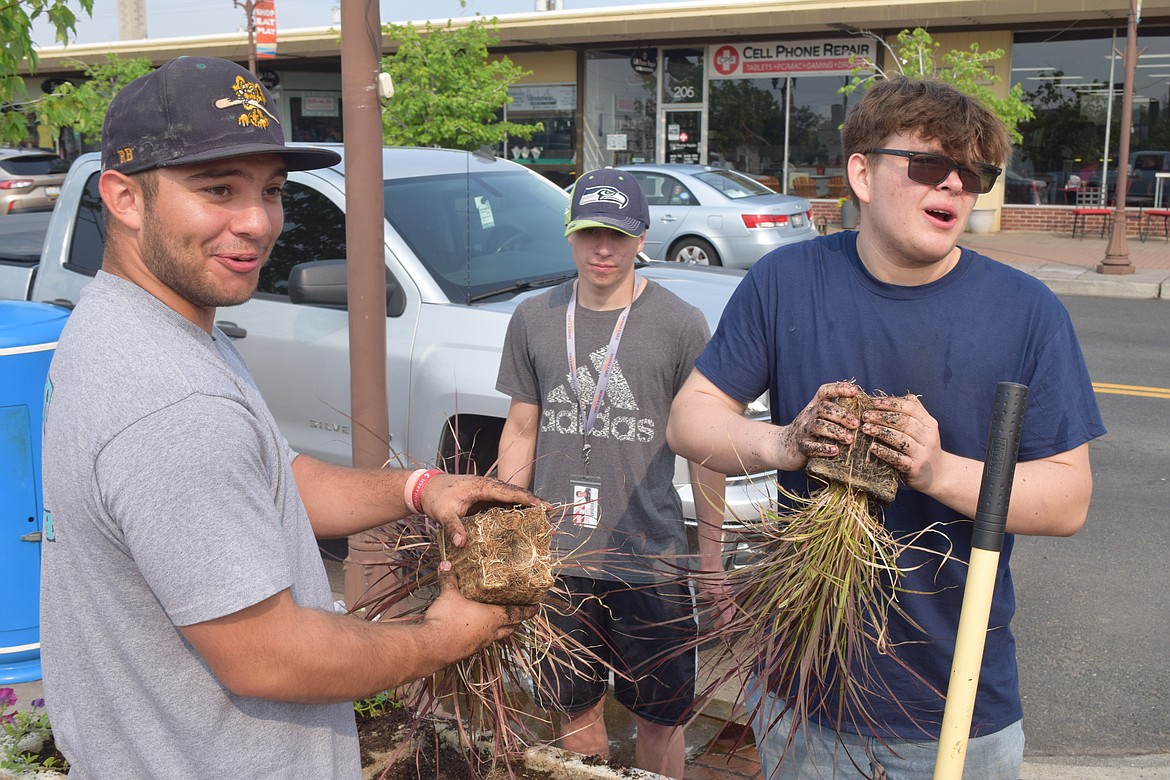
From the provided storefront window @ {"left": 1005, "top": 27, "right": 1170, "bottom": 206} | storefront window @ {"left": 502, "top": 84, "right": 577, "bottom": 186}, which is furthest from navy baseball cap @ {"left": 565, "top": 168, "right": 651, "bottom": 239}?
storefront window @ {"left": 502, "top": 84, "right": 577, "bottom": 186}

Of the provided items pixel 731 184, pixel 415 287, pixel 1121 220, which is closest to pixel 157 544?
pixel 415 287

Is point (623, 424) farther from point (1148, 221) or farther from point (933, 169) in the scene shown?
point (1148, 221)

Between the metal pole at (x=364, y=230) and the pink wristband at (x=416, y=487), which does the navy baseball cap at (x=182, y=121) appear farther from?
the metal pole at (x=364, y=230)

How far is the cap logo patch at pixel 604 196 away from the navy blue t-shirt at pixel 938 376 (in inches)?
43.6

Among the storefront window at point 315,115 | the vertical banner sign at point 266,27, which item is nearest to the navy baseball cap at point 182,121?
the vertical banner sign at point 266,27

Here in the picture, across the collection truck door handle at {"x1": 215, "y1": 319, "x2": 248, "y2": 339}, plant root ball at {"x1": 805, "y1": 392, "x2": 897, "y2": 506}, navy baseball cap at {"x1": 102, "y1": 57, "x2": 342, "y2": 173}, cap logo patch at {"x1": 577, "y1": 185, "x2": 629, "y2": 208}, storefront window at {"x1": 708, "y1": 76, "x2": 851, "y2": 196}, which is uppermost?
storefront window at {"x1": 708, "y1": 76, "x2": 851, "y2": 196}

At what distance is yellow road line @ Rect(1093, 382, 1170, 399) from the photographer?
9.41 m

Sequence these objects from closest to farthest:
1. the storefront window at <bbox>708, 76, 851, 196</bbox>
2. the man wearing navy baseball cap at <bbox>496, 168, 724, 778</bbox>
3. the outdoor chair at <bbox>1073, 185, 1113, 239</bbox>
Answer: the man wearing navy baseball cap at <bbox>496, 168, 724, 778</bbox>, the outdoor chair at <bbox>1073, 185, 1113, 239</bbox>, the storefront window at <bbox>708, 76, 851, 196</bbox>

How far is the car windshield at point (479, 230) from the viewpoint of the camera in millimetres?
5184

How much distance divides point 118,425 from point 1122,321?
13687mm

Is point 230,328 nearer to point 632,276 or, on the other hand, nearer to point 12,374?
point 12,374

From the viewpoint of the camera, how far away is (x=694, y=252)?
15398 mm

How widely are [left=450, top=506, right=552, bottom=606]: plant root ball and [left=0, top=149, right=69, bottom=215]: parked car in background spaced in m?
26.2

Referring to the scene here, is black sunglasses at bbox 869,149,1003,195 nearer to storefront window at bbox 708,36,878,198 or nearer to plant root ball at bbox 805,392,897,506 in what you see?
plant root ball at bbox 805,392,897,506
